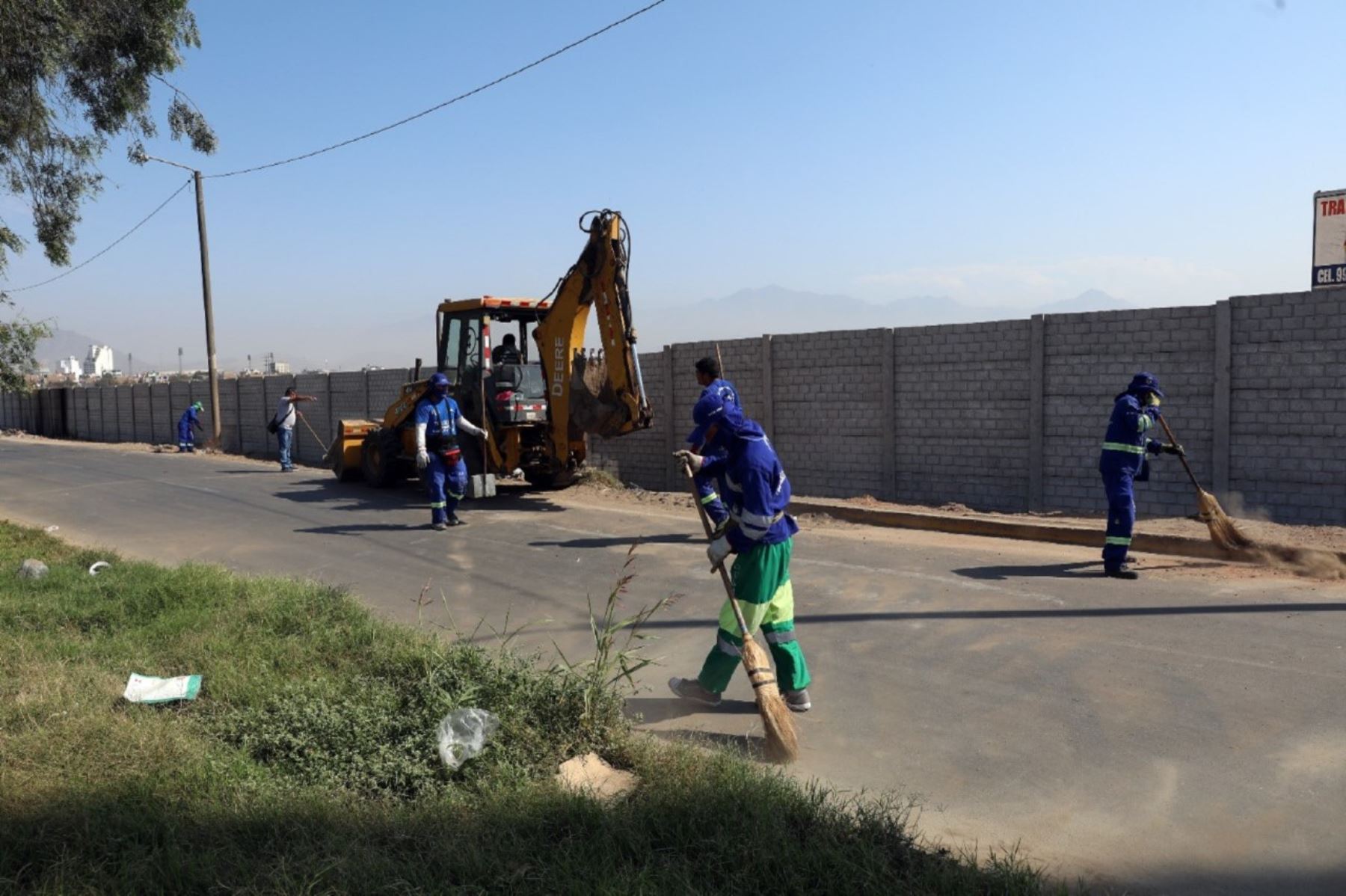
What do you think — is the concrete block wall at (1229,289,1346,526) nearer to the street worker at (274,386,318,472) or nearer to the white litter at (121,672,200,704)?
the white litter at (121,672,200,704)

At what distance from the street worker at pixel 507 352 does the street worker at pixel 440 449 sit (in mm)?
1897

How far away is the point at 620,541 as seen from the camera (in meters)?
11.5

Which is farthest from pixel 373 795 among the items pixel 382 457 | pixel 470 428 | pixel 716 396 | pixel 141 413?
pixel 141 413

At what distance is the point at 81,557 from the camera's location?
9.92m

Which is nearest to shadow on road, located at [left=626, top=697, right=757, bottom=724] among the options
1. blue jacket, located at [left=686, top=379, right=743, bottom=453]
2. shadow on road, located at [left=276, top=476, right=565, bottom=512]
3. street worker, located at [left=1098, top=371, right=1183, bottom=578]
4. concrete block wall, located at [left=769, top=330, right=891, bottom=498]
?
blue jacket, located at [left=686, top=379, right=743, bottom=453]

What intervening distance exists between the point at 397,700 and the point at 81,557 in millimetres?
6404

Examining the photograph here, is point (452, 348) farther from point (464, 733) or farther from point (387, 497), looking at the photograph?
point (464, 733)

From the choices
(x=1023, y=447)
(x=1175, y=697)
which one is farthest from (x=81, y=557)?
(x=1023, y=447)

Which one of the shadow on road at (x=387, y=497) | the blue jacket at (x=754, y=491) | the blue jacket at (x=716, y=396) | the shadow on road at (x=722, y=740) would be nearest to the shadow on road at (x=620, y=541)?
the shadow on road at (x=387, y=497)

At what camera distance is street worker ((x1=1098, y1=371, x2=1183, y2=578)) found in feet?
28.8

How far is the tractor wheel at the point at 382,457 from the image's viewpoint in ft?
53.7

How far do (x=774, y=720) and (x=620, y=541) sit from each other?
6.52m

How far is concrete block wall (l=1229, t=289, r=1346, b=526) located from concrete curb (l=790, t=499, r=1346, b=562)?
6.00 ft

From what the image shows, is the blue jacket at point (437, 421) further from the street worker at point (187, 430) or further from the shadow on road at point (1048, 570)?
the street worker at point (187, 430)
